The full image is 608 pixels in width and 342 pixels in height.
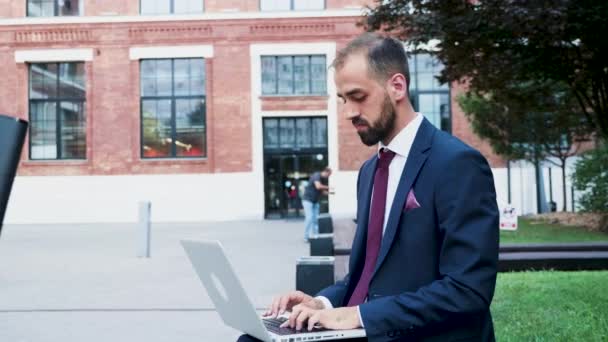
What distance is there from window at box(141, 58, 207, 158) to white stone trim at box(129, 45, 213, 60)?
0.89 ft

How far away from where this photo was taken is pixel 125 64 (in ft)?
93.7

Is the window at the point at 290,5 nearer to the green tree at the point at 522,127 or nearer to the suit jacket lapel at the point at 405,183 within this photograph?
the green tree at the point at 522,127

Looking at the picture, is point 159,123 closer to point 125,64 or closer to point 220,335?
point 125,64

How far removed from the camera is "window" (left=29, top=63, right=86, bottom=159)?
2875 centimetres

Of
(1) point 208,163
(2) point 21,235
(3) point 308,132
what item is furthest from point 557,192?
(2) point 21,235

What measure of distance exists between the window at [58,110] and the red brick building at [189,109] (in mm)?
82

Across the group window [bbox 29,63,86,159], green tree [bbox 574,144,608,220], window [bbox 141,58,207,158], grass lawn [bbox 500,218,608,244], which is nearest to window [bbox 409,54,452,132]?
window [bbox 141,58,207,158]

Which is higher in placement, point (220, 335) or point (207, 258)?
point (207, 258)

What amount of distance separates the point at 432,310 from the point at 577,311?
4547 millimetres

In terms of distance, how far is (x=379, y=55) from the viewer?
2.44m

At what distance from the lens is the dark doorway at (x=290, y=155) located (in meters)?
28.4

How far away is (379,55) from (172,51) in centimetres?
2710

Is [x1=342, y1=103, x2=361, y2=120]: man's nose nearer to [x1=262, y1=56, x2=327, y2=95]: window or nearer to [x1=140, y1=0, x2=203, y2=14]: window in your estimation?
[x1=262, y1=56, x2=327, y2=95]: window

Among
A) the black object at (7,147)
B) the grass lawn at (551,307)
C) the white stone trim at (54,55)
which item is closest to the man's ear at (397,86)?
the black object at (7,147)
